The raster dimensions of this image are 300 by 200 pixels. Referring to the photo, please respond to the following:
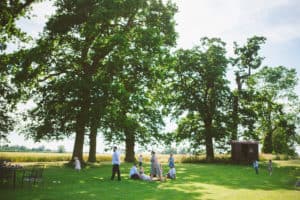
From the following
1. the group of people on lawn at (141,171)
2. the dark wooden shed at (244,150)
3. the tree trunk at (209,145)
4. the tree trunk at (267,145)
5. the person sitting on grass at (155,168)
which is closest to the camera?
the group of people on lawn at (141,171)

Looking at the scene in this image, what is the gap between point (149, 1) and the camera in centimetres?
3441

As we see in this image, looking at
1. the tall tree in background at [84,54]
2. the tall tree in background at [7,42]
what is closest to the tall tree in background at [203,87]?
the tall tree in background at [84,54]

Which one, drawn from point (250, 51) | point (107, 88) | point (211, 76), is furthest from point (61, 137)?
point (250, 51)

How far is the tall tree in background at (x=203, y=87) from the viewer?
2060 inches

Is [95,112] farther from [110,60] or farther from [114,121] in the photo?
[110,60]

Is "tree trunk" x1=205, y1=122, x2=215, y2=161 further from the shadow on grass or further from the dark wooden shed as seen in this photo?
the shadow on grass

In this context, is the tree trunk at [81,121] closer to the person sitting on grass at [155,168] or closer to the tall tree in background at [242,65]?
the person sitting on grass at [155,168]

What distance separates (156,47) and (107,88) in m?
6.78

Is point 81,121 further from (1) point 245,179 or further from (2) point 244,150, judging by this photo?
(2) point 244,150

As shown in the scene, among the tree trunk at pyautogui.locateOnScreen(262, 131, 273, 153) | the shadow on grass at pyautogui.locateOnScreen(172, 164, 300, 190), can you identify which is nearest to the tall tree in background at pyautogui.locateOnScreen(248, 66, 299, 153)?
the tree trunk at pyautogui.locateOnScreen(262, 131, 273, 153)

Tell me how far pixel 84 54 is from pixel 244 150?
29272 millimetres

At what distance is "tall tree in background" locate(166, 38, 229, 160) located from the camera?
52.3 metres

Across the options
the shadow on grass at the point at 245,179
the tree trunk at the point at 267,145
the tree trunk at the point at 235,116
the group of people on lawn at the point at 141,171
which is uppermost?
the tree trunk at the point at 235,116

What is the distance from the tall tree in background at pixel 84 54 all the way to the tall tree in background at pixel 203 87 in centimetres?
1800
